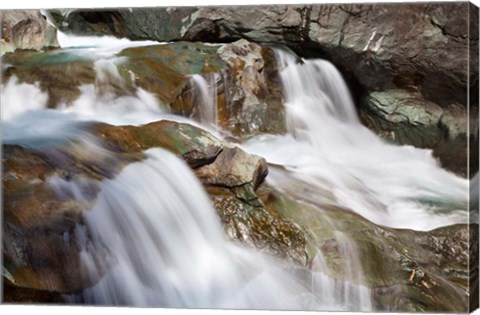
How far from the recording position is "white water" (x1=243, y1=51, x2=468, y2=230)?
7699 millimetres

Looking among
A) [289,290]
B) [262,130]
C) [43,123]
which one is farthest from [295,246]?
[43,123]

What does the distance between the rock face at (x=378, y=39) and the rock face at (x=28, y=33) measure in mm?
220

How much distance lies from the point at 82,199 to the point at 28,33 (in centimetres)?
125

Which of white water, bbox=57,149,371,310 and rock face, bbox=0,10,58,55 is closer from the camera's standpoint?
white water, bbox=57,149,371,310

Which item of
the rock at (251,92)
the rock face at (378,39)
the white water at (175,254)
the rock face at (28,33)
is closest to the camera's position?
the rock face at (378,39)

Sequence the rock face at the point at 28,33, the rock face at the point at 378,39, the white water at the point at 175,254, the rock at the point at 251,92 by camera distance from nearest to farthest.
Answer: the rock face at the point at 378,39
the white water at the point at 175,254
the rock at the point at 251,92
the rock face at the point at 28,33

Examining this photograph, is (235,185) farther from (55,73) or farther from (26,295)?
(26,295)

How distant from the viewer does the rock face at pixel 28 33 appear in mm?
8336

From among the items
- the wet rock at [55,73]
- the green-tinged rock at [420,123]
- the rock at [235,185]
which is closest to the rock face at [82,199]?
the rock at [235,185]

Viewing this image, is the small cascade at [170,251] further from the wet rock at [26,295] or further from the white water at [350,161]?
the white water at [350,161]

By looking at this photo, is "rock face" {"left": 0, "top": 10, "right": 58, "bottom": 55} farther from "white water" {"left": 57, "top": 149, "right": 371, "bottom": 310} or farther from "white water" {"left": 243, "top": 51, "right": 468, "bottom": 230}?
"white water" {"left": 243, "top": 51, "right": 468, "bottom": 230}

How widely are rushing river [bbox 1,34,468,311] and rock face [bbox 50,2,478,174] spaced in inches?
4.8

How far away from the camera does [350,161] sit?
7.85 meters

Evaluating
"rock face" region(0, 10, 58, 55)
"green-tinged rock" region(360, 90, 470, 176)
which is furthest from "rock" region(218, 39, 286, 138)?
"rock face" region(0, 10, 58, 55)
